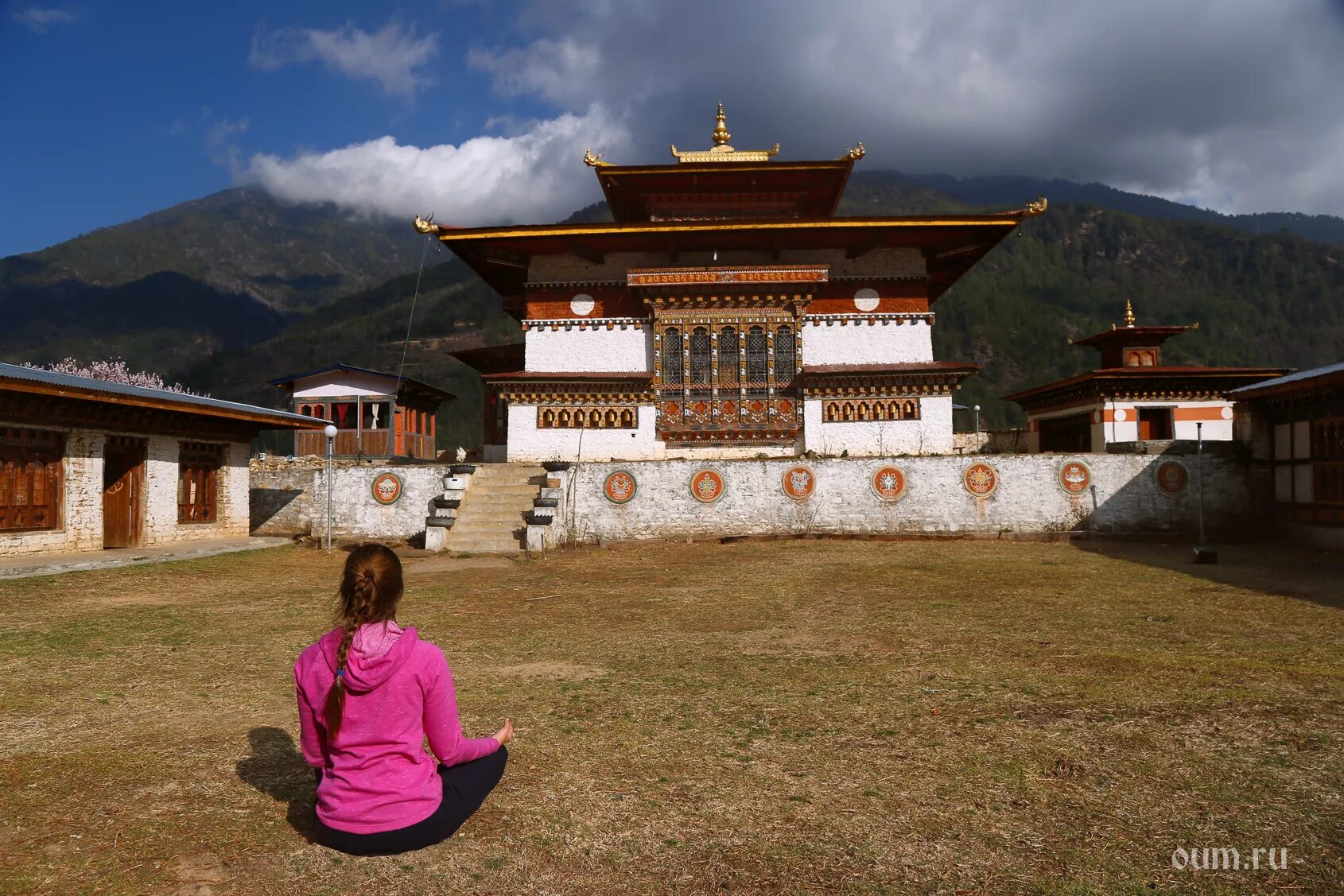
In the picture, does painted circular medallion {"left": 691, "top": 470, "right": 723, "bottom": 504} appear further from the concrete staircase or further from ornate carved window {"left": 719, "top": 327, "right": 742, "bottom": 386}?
ornate carved window {"left": 719, "top": 327, "right": 742, "bottom": 386}

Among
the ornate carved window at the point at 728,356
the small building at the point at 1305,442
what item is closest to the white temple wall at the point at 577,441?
the ornate carved window at the point at 728,356

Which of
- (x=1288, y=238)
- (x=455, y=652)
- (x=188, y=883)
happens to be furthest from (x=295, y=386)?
(x=1288, y=238)

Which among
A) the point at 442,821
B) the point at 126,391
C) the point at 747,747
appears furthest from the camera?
the point at 126,391

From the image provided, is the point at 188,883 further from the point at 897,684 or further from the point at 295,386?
the point at 295,386

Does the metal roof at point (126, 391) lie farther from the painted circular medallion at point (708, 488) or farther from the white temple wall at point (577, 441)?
the painted circular medallion at point (708, 488)

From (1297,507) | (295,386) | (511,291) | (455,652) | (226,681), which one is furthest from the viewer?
(295,386)

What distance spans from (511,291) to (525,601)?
18.3 meters

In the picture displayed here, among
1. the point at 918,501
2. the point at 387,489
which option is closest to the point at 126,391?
the point at 387,489

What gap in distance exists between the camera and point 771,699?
564cm

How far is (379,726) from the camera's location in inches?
120

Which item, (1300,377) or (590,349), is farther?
(590,349)

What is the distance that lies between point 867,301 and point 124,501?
1852 cm

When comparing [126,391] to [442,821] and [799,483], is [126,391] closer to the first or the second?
[799,483]

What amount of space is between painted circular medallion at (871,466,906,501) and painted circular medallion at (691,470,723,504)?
10.9 ft
